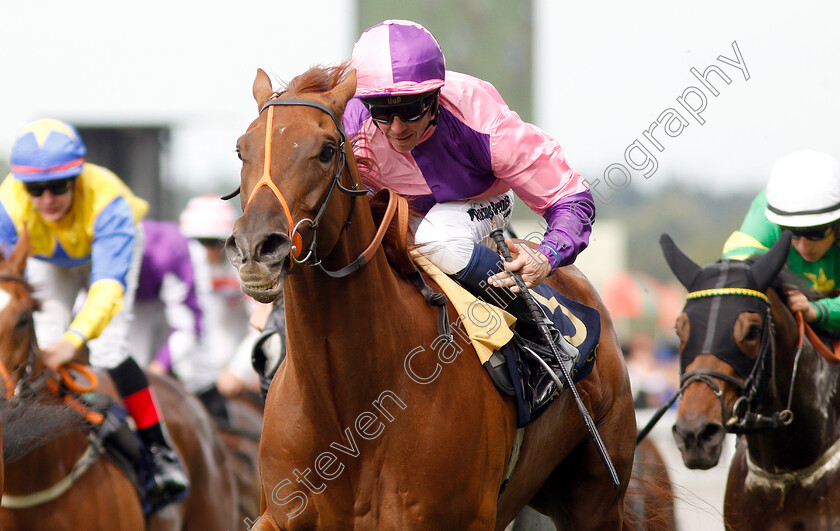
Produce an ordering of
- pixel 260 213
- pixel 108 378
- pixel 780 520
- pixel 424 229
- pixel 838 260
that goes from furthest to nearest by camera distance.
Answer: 1. pixel 108 378
2. pixel 838 260
3. pixel 780 520
4. pixel 424 229
5. pixel 260 213

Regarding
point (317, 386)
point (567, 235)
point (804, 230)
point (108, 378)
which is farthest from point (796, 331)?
point (108, 378)

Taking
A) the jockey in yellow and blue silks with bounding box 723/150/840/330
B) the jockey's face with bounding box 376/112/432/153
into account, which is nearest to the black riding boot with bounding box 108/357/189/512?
the jockey's face with bounding box 376/112/432/153

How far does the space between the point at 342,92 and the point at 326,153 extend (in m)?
0.32

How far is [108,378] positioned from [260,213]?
372 centimetres

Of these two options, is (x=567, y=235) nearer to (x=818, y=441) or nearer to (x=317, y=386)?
(x=317, y=386)

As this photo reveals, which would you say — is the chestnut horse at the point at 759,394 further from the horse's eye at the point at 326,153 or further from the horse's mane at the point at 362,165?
the horse's eye at the point at 326,153

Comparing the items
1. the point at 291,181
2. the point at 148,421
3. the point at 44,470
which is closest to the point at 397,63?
the point at 291,181

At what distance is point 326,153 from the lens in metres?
3.28

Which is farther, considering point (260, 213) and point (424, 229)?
Answer: point (424, 229)

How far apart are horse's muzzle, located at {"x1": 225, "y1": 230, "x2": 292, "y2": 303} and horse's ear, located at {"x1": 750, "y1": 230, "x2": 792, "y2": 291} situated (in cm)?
279

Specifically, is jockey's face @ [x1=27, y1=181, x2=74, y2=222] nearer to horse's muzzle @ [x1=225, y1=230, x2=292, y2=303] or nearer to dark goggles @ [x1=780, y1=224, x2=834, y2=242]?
horse's muzzle @ [x1=225, y1=230, x2=292, y2=303]

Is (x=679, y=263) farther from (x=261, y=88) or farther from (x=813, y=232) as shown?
(x=261, y=88)

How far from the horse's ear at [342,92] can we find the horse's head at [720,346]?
7.40 ft

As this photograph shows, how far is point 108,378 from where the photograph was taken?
6.38 meters
